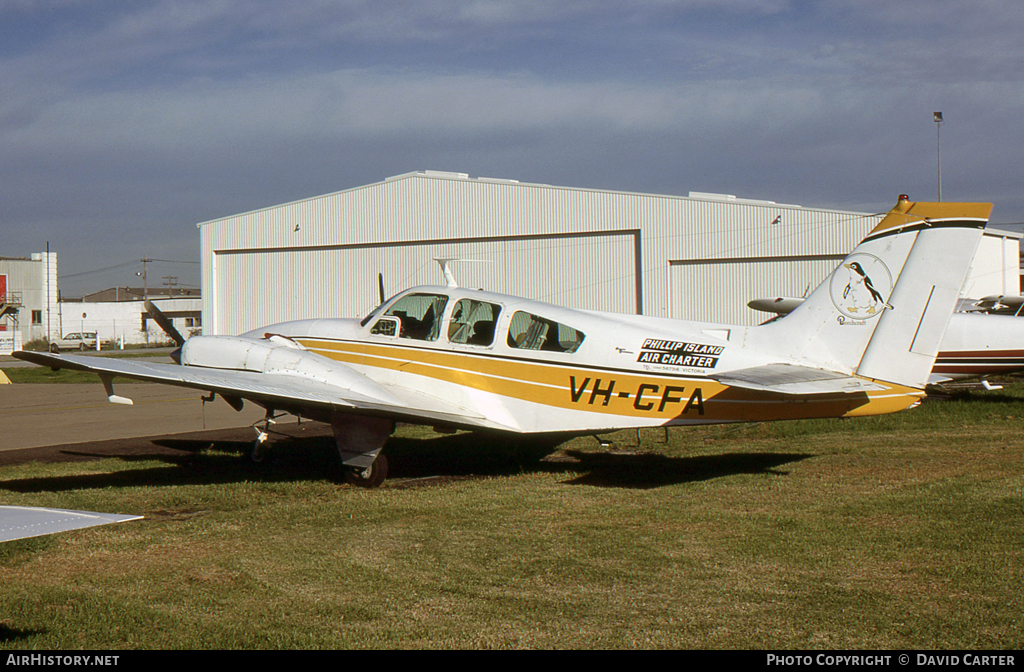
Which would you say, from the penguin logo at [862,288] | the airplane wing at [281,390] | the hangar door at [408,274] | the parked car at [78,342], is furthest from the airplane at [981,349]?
the parked car at [78,342]

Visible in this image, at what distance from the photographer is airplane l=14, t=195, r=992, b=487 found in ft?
31.0

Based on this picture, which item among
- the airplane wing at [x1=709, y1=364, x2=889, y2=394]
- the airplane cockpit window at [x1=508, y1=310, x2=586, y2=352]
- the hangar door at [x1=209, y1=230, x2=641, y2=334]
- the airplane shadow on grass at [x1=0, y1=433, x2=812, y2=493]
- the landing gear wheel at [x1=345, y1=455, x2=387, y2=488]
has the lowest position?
the airplane shadow on grass at [x1=0, y1=433, x2=812, y2=493]

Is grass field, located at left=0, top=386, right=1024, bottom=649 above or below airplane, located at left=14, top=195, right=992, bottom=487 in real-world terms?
below

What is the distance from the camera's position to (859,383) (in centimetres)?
895

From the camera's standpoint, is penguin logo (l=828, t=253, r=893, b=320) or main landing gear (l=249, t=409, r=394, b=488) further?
main landing gear (l=249, t=409, r=394, b=488)

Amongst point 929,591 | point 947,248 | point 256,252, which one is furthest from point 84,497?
point 256,252

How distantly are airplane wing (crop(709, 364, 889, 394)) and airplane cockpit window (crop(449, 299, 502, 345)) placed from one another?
2.89 metres

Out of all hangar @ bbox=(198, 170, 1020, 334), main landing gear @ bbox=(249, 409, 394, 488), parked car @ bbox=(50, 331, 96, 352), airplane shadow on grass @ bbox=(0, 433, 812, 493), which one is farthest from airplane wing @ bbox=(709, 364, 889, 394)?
parked car @ bbox=(50, 331, 96, 352)

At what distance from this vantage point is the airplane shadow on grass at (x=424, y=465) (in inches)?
411

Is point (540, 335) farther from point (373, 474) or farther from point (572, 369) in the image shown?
point (373, 474)

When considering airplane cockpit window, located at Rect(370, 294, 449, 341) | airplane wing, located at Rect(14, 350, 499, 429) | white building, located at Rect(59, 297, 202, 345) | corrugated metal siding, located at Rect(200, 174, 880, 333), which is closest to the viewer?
airplane wing, located at Rect(14, 350, 499, 429)

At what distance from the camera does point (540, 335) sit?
411 inches

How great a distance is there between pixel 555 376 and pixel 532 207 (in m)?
22.2

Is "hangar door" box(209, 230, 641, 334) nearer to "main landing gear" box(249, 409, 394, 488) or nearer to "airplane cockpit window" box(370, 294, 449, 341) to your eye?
"airplane cockpit window" box(370, 294, 449, 341)
